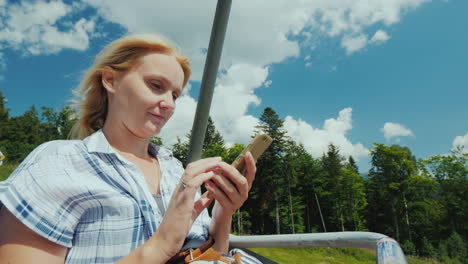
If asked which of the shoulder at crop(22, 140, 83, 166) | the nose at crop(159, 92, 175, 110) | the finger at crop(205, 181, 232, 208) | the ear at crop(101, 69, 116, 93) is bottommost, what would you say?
the finger at crop(205, 181, 232, 208)

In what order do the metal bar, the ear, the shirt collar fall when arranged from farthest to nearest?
the ear, the shirt collar, the metal bar

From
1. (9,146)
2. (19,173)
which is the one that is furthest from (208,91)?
(9,146)

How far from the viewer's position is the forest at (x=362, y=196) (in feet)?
123

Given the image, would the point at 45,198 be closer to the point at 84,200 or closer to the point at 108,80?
the point at 84,200

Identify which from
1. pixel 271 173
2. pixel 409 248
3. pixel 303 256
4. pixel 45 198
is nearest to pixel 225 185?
pixel 45 198

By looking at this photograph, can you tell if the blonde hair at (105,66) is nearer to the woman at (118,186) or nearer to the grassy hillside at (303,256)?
the woman at (118,186)

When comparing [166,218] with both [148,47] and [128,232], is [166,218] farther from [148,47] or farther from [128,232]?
[148,47]

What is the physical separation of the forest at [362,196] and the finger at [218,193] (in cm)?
3691

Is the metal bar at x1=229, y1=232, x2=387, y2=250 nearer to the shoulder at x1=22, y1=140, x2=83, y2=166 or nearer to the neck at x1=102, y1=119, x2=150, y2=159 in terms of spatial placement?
the neck at x1=102, y1=119, x2=150, y2=159

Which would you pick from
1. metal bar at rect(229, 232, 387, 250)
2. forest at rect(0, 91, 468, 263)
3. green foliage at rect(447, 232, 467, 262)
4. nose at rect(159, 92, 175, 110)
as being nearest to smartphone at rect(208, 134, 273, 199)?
metal bar at rect(229, 232, 387, 250)

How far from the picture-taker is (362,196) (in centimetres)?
4516

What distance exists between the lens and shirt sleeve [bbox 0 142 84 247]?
101 cm

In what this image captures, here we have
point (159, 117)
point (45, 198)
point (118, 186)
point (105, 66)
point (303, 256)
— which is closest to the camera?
point (45, 198)

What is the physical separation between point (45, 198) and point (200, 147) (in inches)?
38.7
